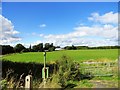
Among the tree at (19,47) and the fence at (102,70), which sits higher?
the tree at (19,47)

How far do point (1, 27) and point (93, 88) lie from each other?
12.8 ft

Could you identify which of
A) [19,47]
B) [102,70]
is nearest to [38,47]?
[19,47]

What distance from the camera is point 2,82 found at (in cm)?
491

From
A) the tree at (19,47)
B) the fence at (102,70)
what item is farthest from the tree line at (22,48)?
the fence at (102,70)

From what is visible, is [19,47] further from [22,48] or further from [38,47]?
[38,47]

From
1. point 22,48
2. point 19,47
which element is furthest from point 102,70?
point 19,47

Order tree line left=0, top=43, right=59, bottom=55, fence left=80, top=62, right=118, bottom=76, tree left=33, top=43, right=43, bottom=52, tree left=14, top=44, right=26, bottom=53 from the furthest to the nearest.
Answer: fence left=80, top=62, right=118, bottom=76 < tree left=14, top=44, right=26, bottom=53 < tree left=33, top=43, right=43, bottom=52 < tree line left=0, top=43, right=59, bottom=55

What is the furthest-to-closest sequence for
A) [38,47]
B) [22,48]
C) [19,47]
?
1. [22,48]
2. [19,47]
3. [38,47]

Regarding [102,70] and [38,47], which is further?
[102,70]

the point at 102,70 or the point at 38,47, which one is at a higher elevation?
the point at 38,47

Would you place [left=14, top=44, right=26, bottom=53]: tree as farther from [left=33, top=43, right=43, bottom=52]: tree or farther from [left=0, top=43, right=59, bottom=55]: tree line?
[left=33, top=43, right=43, bottom=52]: tree

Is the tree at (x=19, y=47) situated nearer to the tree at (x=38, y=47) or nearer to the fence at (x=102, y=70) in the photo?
the tree at (x=38, y=47)

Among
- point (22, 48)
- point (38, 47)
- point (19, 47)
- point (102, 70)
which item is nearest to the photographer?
point (38, 47)

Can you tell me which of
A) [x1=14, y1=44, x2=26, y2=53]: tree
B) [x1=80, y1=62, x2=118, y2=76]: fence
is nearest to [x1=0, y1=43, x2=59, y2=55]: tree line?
[x1=14, y1=44, x2=26, y2=53]: tree
